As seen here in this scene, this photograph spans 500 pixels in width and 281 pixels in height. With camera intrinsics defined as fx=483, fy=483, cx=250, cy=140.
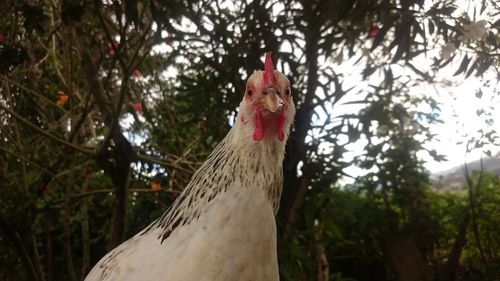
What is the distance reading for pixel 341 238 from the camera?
4.05 metres

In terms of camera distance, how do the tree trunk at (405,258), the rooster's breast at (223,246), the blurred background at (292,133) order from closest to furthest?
the rooster's breast at (223,246) < the blurred background at (292,133) < the tree trunk at (405,258)

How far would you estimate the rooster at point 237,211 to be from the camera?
53.3 inches

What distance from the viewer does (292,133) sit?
2.83 m

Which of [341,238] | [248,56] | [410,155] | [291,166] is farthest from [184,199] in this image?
[341,238]

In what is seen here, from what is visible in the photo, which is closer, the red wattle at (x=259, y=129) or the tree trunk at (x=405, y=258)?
the red wattle at (x=259, y=129)

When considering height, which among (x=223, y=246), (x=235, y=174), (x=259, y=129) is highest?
(x=259, y=129)

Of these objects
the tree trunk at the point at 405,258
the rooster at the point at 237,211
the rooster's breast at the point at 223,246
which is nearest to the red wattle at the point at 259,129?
the rooster at the point at 237,211

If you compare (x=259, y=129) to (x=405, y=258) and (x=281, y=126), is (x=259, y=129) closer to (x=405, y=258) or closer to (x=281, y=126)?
(x=281, y=126)

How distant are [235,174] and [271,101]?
0.80 ft

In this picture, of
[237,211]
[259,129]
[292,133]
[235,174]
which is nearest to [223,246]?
[237,211]

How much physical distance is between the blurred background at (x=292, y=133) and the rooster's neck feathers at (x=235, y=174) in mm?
692

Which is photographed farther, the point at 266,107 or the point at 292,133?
the point at 292,133

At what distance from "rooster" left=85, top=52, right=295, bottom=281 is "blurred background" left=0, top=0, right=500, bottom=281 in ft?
2.08

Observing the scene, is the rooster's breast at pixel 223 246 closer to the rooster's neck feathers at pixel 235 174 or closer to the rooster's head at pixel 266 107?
the rooster's neck feathers at pixel 235 174
